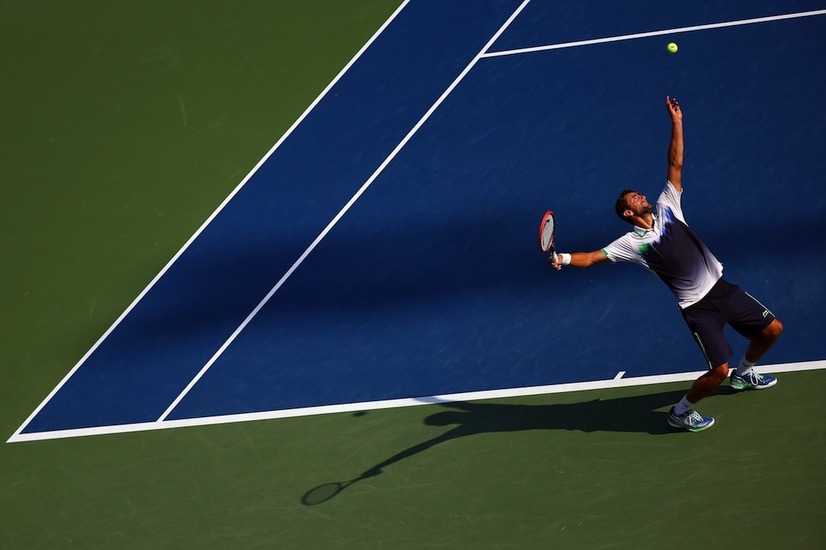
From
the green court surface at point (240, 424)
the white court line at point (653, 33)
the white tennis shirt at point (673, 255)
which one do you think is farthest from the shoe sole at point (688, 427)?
the white court line at point (653, 33)

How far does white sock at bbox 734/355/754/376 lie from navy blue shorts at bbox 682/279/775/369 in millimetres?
384

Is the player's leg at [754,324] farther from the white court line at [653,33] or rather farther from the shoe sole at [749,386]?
the white court line at [653,33]

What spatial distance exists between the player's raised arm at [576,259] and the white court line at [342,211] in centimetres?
299

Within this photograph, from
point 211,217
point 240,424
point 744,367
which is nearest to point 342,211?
point 211,217

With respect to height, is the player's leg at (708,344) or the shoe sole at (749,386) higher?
the player's leg at (708,344)

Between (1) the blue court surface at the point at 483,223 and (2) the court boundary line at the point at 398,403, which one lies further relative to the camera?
(1) the blue court surface at the point at 483,223

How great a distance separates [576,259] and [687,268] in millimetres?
783

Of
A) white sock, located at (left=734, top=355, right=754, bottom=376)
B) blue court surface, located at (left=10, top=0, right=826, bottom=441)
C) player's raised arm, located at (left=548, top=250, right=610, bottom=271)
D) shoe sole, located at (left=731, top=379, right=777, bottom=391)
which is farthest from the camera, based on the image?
blue court surface, located at (left=10, top=0, right=826, bottom=441)

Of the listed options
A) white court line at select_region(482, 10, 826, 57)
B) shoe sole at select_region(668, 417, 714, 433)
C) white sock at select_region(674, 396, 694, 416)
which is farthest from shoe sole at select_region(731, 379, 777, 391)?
white court line at select_region(482, 10, 826, 57)

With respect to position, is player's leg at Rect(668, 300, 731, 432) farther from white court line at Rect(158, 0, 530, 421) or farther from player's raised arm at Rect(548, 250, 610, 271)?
white court line at Rect(158, 0, 530, 421)

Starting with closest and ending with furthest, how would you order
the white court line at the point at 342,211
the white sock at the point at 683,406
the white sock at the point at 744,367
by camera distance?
the white sock at the point at 683,406 → the white sock at the point at 744,367 → the white court line at the point at 342,211

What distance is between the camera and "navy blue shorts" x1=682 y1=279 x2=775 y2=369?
7.36 meters

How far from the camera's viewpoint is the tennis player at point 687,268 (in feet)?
24.1

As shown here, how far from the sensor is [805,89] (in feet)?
30.9
